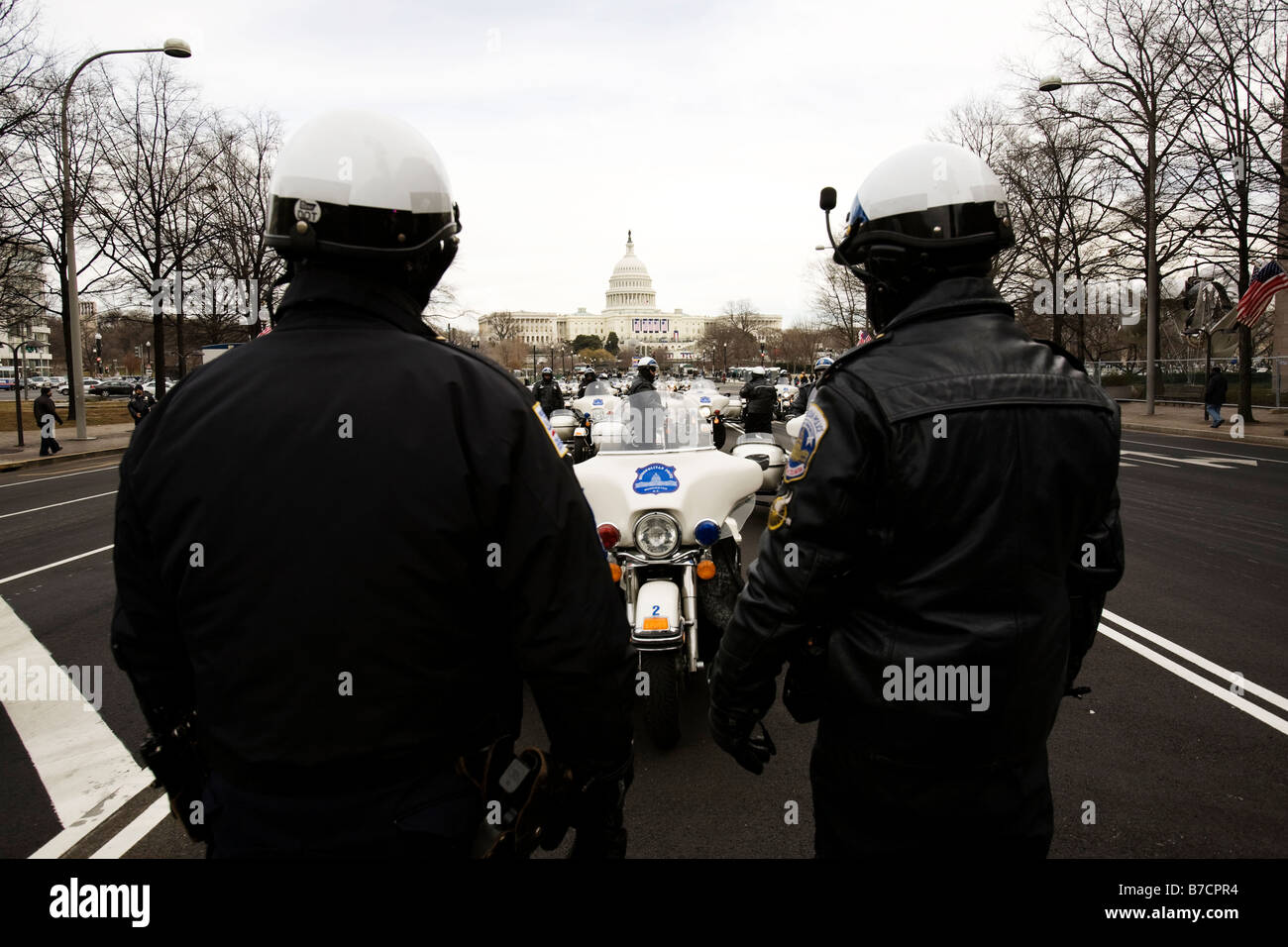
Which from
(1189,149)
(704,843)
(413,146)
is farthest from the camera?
(1189,149)

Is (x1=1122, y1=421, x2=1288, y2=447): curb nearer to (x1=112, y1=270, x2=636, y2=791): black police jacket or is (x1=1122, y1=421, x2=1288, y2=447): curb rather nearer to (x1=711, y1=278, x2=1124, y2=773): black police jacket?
(x1=711, y1=278, x2=1124, y2=773): black police jacket

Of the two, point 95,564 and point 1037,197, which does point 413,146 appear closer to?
point 95,564

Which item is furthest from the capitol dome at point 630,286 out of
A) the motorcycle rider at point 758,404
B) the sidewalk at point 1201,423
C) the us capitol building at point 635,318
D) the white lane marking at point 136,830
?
the white lane marking at point 136,830

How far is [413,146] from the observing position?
5.97 ft

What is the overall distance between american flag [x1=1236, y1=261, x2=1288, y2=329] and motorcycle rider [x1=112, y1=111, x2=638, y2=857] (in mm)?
24779

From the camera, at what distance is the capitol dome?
164 metres

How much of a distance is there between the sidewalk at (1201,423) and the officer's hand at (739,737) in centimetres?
2144

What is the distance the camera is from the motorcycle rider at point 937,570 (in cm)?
183

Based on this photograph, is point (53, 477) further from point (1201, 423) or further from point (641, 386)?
point (1201, 423)

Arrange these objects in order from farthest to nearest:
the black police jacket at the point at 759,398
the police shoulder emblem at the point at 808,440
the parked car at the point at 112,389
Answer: the parked car at the point at 112,389 < the black police jacket at the point at 759,398 < the police shoulder emblem at the point at 808,440

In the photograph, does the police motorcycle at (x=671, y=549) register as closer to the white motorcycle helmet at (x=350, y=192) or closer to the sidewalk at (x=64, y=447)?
the white motorcycle helmet at (x=350, y=192)
